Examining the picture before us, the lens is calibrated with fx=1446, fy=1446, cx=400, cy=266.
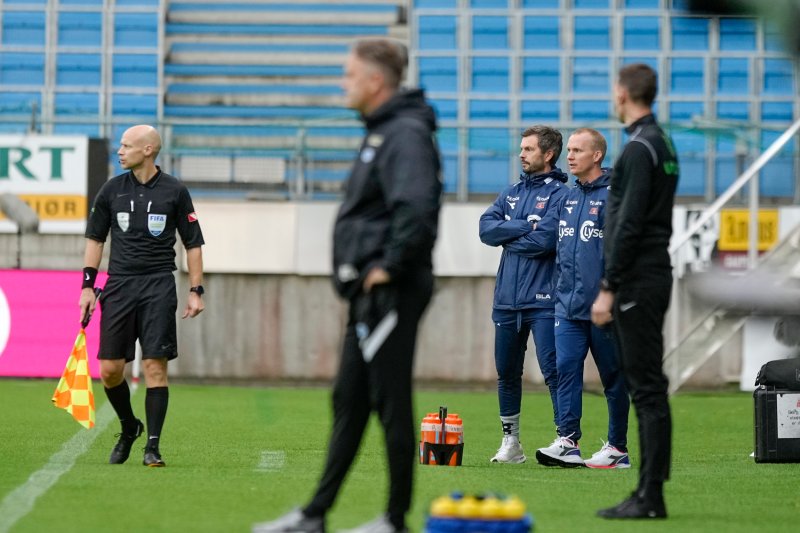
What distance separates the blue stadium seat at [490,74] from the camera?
21016mm

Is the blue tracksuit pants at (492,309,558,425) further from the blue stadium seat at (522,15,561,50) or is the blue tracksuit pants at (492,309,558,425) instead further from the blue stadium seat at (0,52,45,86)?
the blue stadium seat at (0,52,45,86)

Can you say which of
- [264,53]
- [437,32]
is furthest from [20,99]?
[437,32]

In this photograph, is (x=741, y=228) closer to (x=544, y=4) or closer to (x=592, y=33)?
(x=592, y=33)

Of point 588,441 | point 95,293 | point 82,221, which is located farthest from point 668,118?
point 95,293

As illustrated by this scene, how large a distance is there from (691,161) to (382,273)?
12317 millimetres

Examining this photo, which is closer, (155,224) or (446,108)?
(155,224)

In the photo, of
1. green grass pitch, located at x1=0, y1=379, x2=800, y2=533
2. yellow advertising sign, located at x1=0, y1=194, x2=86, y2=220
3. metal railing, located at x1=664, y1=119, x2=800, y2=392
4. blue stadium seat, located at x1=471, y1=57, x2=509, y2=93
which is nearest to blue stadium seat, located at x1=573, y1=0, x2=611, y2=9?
blue stadium seat, located at x1=471, y1=57, x2=509, y2=93

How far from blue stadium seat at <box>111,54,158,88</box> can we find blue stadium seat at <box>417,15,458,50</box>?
159 inches

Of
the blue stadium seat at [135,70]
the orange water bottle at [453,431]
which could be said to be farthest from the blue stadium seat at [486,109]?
the orange water bottle at [453,431]

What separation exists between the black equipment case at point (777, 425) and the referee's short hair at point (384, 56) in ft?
13.8

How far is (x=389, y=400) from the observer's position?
4707 mm

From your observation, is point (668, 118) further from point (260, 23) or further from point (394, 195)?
point (394, 195)

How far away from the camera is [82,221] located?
53.4ft

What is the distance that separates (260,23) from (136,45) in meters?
2.26
